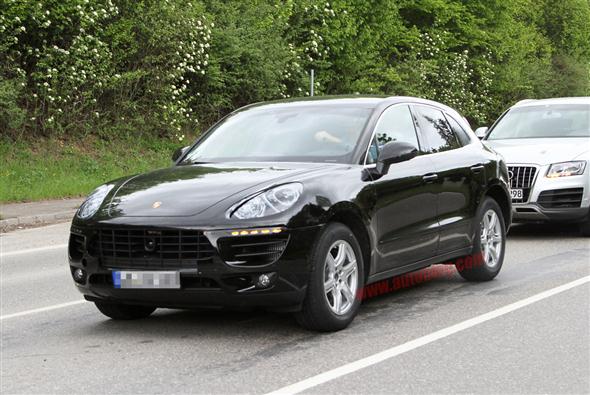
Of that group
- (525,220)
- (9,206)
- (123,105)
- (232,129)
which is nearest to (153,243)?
(232,129)

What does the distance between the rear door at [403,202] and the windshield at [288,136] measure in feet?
0.74

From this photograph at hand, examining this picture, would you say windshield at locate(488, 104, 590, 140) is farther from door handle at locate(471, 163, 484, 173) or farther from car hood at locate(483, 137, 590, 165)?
door handle at locate(471, 163, 484, 173)

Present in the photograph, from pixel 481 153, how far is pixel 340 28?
19.3 meters

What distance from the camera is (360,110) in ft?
24.8

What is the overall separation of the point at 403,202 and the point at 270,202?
143cm

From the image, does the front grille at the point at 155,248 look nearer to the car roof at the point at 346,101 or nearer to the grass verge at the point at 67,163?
the car roof at the point at 346,101

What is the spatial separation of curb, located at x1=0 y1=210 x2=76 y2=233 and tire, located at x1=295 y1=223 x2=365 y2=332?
9.06 metres

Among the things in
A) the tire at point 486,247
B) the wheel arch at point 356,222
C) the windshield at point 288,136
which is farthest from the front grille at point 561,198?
the wheel arch at point 356,222

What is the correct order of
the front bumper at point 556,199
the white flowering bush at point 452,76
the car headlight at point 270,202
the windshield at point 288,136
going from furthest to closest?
the white flowering bush at point 452,76, the front bumper at point 556,199, the windshield at point 288,136, the car headlight at point 270,202

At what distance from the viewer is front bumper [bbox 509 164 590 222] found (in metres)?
11.8

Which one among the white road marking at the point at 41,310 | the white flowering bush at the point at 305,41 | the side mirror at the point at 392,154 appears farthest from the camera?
the white flowering bush at the point at 305,41

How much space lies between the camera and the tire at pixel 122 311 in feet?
23.1

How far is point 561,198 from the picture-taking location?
1184 centimetres

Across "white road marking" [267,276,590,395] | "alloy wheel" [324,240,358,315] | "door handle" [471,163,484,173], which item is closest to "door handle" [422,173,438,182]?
"door handle" [471,163,484,173]
